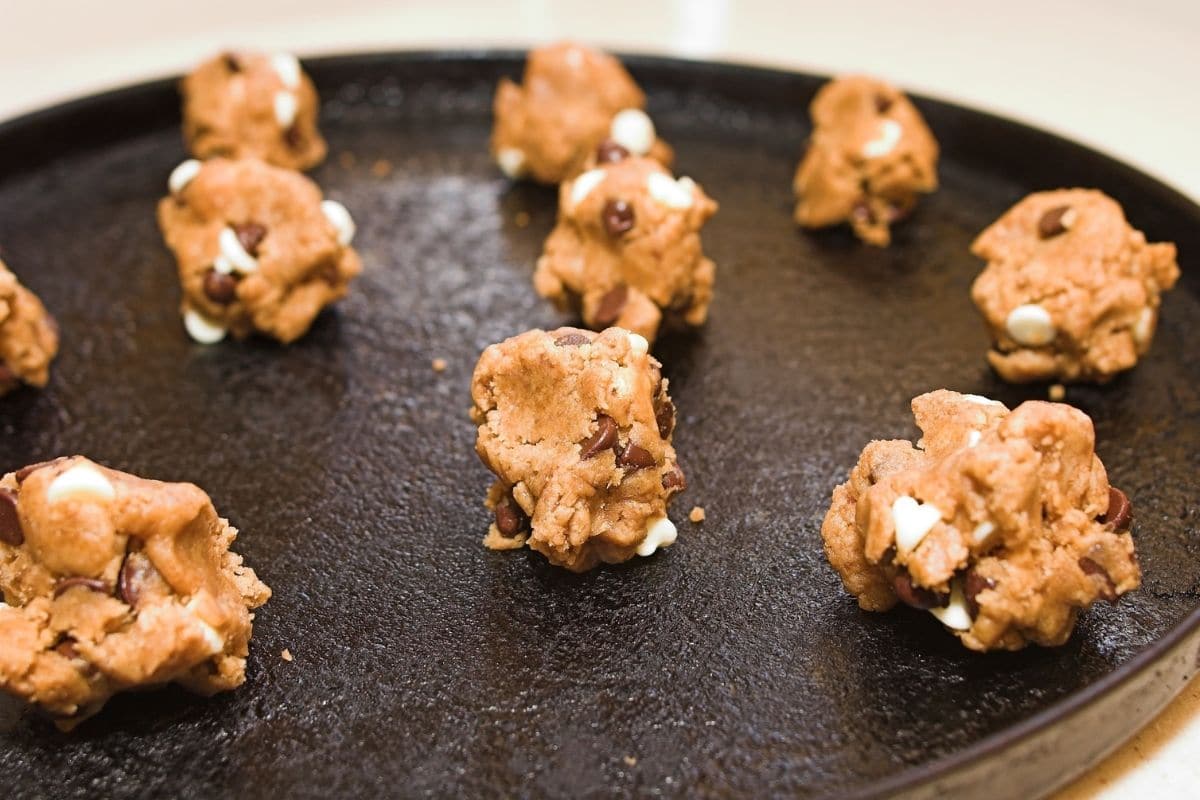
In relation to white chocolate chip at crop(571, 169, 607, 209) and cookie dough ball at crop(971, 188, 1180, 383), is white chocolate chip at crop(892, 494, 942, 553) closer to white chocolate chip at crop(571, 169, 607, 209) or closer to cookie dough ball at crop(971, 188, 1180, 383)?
cookie dough ball at crop(971, 188, 1180, 383)

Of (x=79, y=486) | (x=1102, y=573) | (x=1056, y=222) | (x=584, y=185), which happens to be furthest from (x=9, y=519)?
(x=1056, y=222)

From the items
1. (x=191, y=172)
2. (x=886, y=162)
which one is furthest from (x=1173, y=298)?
(x=191, y=172)

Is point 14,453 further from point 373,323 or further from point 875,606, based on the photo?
point 875,606

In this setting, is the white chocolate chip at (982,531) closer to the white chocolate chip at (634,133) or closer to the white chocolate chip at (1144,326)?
the white chocolate chip at (1144,326)

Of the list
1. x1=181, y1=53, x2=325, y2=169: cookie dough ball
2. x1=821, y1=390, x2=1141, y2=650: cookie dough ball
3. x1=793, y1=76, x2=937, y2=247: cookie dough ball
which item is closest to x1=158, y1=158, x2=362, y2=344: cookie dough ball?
x1=181, y1=53, x2=325, y2=169: cookie dough ball

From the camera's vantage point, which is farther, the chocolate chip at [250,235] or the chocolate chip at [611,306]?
the chocolate chip at [250,235]

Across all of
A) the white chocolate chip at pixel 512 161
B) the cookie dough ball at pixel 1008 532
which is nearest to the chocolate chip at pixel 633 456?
the cookie dough ball at pixel 1008 532

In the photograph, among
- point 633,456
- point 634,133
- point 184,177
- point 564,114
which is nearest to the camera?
point 633,456

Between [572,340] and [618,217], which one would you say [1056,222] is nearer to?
[618,217]
